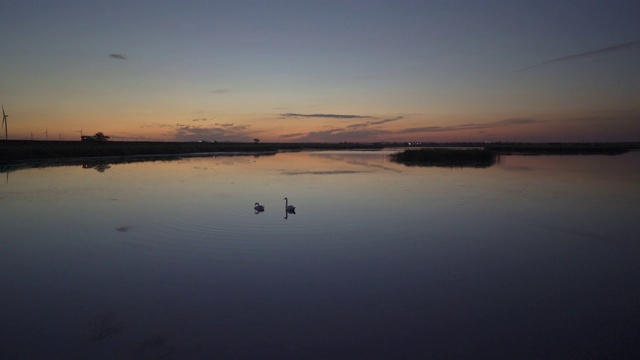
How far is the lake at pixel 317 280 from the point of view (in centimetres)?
538

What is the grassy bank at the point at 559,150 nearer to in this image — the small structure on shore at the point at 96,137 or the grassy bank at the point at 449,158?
the grassy bank at the point at 449,158

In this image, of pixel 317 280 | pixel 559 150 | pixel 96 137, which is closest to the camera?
pixel 317 280

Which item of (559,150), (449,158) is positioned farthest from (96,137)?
(559,150)

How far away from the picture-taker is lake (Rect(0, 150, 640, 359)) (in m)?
5.38

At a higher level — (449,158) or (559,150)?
(449,158)

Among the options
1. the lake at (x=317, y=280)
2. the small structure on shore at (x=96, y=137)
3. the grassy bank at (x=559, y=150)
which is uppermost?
the small structure on shore at (x=96, y=137)

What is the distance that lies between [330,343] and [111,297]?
3767 millimetres

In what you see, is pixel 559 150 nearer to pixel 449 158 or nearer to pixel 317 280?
pixel 449 158

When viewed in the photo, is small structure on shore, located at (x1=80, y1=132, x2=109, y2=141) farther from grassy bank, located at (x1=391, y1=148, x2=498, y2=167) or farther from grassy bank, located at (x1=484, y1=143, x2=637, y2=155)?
grassy bank, located at (x1=484, y1=143, x2=637, y2=155)

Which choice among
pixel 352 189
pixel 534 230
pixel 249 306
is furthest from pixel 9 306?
pixel 352 189

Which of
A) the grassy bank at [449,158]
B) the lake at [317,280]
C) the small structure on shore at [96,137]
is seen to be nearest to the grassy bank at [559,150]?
the grassy bank at [449,158]

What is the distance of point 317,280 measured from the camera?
299 inches

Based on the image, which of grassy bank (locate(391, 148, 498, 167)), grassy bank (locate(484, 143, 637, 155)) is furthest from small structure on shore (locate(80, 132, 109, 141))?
grassy bank (locate(484, 143, 637, 155))

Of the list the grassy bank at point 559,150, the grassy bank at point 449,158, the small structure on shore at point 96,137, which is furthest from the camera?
the small structure on shore at point 96,137
